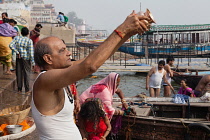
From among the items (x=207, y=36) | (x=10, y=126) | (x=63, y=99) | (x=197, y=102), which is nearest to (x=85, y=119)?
(x=10, y=126)

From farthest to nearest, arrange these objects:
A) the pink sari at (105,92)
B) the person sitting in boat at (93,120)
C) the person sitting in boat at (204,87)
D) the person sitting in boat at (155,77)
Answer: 1. the person sitting in boat at (155,77)
2. the person sitting in boat at (204,87)
3. the pink sari at (105,92)
4. the person sitting in boat at (93,120)

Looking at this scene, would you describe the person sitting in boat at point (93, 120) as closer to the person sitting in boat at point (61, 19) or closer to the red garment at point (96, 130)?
the red garment at point (96, 130)

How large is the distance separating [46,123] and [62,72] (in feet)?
1.17

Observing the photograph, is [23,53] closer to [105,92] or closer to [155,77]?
[105,92]

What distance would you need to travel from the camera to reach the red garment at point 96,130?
4.57 m

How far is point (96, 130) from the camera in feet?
15.1

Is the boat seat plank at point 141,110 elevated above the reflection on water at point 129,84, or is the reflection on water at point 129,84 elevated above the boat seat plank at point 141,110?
the boat seat plank at point 141,110

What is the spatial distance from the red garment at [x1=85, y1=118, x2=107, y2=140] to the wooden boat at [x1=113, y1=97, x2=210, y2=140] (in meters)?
1.72

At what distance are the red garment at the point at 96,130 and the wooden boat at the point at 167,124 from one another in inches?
67.7

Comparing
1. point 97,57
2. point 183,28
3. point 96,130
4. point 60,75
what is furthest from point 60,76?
point 183,28

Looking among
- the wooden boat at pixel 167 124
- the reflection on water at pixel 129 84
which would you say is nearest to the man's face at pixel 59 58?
the wooden boat at pixel 167 124

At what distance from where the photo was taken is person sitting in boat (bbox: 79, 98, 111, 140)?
452 cm

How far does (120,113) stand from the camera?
20.1 ft

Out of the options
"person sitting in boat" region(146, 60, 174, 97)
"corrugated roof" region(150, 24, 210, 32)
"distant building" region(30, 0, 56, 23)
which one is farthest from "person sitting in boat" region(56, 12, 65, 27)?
"distant building" region(30, 0, 56, 23)
